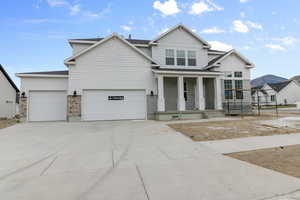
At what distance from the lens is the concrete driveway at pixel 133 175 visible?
253 centimetres

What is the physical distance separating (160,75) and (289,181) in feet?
35.5

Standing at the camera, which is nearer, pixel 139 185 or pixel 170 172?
pixel 139 185

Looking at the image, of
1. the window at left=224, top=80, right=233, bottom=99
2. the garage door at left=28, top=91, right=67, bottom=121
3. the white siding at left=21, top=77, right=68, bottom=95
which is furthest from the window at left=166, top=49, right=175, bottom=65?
the garage door at left=28, top=91, right=67, bottom=121

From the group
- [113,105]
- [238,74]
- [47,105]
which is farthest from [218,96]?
[47,105]

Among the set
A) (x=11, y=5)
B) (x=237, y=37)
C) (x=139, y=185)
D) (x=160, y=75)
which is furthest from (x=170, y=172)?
(x=237, y=37)

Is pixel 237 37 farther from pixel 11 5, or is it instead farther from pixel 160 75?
pixel 11 5

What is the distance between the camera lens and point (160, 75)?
12938 mm

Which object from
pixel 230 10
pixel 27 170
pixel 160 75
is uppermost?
pixel 230 10

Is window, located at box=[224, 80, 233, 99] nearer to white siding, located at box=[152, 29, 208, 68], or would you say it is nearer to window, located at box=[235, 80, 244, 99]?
window, located at box=[235, 80, 244, 99]

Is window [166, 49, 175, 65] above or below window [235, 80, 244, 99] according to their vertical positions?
above

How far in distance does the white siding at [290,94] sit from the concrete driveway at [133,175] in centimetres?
4637

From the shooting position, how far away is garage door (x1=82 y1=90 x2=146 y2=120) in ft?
40.7

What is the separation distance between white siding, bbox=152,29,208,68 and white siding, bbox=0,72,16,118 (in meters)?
17.8

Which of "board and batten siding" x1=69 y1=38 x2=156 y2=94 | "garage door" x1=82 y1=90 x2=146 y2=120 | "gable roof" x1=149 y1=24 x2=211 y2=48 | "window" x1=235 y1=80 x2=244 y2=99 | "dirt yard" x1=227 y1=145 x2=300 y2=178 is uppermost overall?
"gable roof" x1=149 y1=24 x2=211 y2=48
